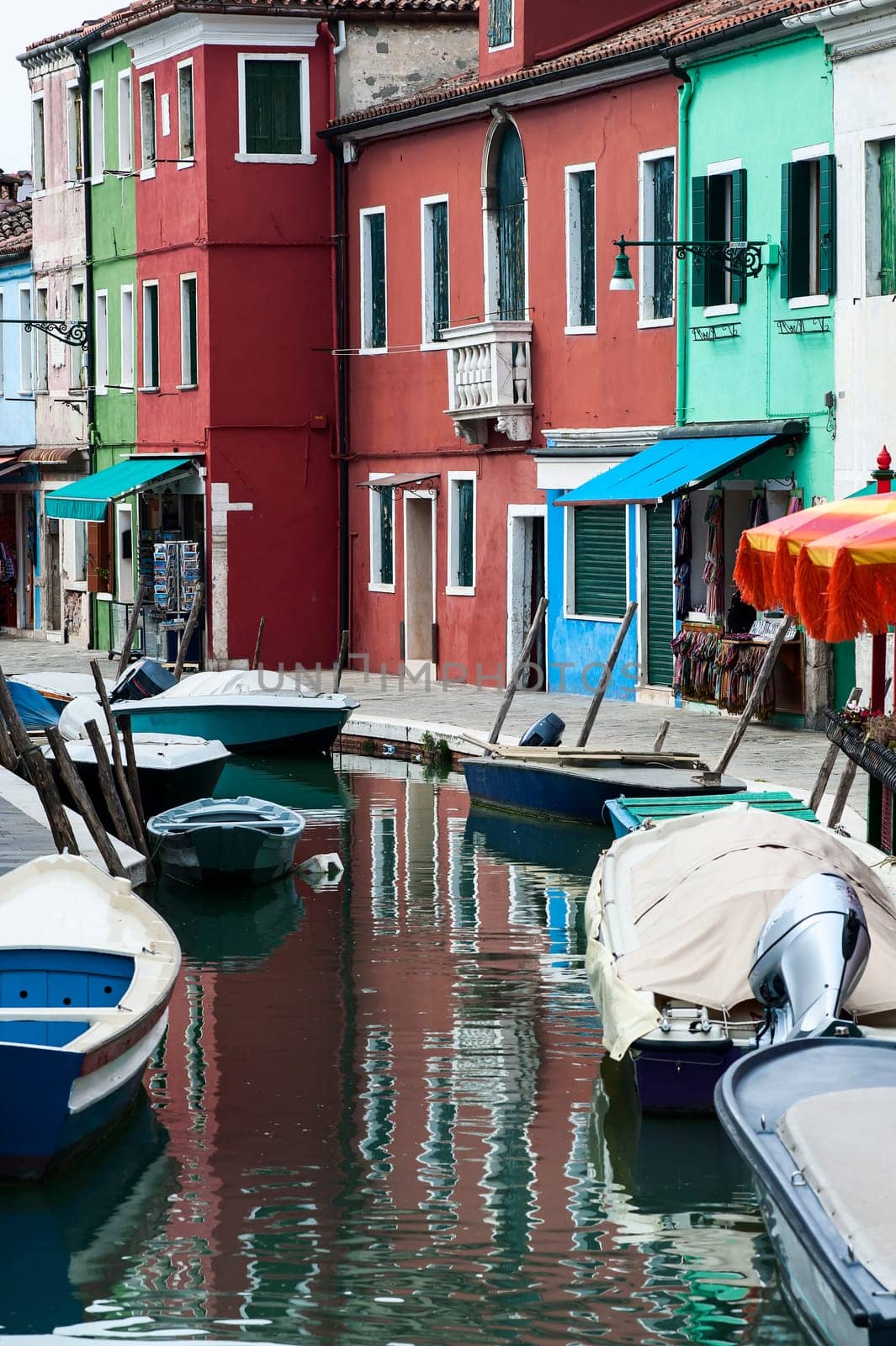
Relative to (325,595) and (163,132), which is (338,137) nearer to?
(163,132)

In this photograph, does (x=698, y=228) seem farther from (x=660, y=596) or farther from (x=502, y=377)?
(x=502, y=377)

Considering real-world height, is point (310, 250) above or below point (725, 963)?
above

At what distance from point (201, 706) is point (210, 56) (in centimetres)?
1007

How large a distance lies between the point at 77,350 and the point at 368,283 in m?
7.75

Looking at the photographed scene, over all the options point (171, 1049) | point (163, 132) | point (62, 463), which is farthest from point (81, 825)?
point (62, 463)

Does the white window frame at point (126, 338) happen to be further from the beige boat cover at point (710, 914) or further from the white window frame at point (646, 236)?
the beige boat cover at point (710, 914)

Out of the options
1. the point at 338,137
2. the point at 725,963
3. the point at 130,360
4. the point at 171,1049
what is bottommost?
the point at 171,1049

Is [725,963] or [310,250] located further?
[310,250]

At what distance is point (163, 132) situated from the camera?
31203mm

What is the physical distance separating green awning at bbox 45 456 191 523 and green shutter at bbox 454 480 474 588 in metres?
4.59

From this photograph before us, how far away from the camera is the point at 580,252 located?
25422mm

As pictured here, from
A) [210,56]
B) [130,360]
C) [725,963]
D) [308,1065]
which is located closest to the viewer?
[725,963]

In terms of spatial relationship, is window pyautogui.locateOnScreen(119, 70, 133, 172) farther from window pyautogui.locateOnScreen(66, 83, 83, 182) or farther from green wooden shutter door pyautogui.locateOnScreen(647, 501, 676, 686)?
green wooden shutter door pyautogui.locateOnScreen(647, 501, 676, 686)

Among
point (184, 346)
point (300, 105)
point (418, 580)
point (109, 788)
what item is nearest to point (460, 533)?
point (418, 580)
